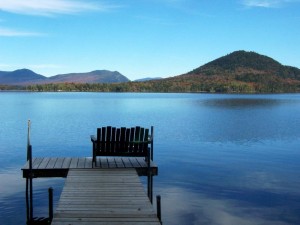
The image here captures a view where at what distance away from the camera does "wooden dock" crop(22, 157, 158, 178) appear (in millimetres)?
15164

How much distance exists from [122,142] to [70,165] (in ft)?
6.73

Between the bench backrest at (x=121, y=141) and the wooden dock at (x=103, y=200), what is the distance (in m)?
1.17

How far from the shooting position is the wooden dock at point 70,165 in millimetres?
15164

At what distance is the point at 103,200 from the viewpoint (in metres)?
11.4

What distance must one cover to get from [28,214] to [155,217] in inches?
284

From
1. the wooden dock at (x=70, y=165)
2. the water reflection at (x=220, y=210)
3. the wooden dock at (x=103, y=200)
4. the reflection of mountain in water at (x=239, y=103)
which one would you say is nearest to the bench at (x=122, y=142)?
the wooden dock at (x=70, y=165)

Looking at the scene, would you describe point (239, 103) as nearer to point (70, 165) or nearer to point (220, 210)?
point (220, 210)

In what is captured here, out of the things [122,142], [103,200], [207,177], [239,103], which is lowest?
[239,103]

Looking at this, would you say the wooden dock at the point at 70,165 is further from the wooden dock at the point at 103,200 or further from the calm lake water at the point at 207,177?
the calm lake water at the point at 207,177

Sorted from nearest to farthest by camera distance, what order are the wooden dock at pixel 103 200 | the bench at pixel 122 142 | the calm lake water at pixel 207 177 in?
1. the wooden dock at pixel 103 200
2. the calm lake water at pixel 207 177
3. the bench at pixel 122 142

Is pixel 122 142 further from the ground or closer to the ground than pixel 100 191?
further from the ground

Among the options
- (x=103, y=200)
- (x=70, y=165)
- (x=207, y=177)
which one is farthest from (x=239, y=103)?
(x=103, y=200)

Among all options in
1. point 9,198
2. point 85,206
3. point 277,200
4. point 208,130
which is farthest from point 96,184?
point 208,130

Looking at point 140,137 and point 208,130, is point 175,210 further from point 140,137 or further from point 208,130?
point 208,130
